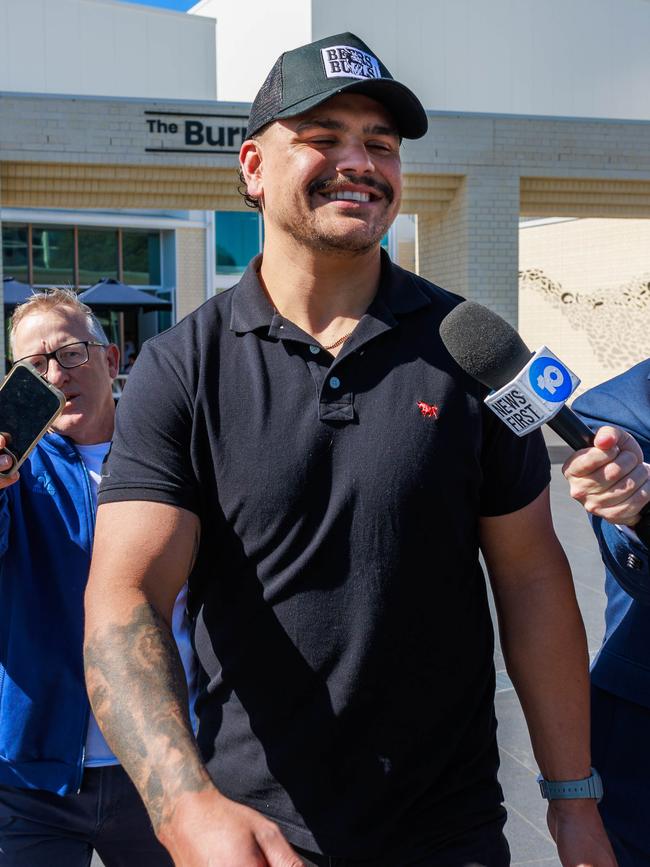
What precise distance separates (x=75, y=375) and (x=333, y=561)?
1.37 m

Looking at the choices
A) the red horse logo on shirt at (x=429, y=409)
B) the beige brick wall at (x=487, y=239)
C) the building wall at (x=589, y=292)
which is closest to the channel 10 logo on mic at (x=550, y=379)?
the red horse logo on shirt at (x=429, y=409)

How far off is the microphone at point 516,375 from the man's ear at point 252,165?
24.1 inches

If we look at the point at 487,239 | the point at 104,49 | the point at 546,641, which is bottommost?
the point at 546,641

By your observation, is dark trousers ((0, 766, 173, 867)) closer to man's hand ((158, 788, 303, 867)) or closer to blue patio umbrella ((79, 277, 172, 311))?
man's hand ((158, 788, 303, 867))

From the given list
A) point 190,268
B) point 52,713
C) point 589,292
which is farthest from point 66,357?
point 190,268

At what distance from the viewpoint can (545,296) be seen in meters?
28.3

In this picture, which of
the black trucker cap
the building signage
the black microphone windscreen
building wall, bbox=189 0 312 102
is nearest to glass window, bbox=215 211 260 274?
building wall, bbox=189 0 312 102

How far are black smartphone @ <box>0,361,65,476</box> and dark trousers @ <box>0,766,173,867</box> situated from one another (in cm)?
91

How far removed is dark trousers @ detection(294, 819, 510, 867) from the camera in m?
1.98

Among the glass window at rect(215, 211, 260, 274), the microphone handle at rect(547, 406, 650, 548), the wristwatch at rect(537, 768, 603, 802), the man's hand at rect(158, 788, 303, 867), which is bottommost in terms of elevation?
the wristwatch at rect(537, 768, 603, 802)

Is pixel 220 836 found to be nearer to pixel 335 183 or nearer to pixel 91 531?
pixel 335 183

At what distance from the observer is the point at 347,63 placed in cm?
213

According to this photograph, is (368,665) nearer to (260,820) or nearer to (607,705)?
(260,820)

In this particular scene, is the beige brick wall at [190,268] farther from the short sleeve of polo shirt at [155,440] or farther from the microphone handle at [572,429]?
the microphone handle at [572,429]
